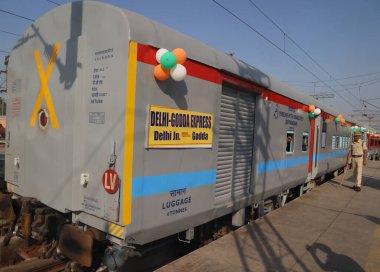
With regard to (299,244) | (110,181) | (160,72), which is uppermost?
(160,72)

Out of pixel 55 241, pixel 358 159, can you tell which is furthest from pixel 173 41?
pixel 358 159

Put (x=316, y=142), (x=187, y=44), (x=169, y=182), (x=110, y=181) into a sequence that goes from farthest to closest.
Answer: (x=316, y=142), (x=187, y=44), (x=169, y=182), (x=110, y=181)

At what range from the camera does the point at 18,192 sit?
438cm

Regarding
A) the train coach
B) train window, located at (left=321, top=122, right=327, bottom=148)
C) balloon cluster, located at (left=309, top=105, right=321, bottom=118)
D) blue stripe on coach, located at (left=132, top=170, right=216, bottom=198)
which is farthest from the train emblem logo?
train window, located at (left=321, top=122, right=327, bottom=148)

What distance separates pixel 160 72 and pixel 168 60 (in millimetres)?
172

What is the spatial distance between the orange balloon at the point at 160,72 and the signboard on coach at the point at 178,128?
1.03 ft

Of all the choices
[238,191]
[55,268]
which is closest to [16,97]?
[55,268]

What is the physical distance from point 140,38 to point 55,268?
277 cm

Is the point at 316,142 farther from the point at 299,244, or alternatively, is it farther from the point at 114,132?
the point at 114,132

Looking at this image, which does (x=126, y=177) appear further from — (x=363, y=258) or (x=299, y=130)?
(x=299, y=130)

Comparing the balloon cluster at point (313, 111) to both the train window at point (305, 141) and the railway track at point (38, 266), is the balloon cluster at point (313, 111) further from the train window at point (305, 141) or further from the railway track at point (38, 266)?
the railway track at point (38, 266)

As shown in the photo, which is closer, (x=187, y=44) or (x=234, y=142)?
(x=187, y=44)

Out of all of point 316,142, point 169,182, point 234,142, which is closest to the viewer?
point 169,182

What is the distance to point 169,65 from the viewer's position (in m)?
3.18
